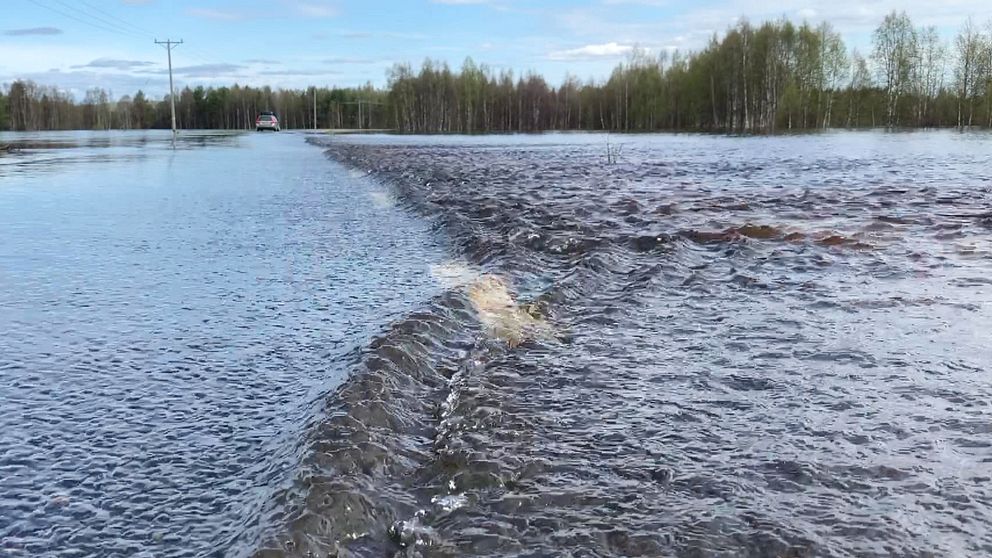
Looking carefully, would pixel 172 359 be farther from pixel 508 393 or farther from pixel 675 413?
pixel 675 413

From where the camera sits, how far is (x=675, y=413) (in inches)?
191

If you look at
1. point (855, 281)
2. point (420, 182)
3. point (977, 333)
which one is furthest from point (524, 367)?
point (420, 182)

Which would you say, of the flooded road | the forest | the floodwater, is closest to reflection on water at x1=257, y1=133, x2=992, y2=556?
the floodwater

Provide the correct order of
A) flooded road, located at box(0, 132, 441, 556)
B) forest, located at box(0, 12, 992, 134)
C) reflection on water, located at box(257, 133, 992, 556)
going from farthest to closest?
forest, located at box(0, 12, 992, 134) → flooded road, located at box(0, 132, 441, 556) → reflection on water, located at box(257, 133, 992, 556)

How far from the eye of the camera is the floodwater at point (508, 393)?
11.7 feet

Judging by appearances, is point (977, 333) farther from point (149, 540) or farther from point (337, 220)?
point (337, 220)

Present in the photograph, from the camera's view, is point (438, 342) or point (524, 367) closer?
point (524, 367)

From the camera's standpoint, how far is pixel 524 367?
5969mm

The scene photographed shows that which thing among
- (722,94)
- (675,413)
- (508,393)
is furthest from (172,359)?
(722,94)

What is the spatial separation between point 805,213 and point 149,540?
13604mm

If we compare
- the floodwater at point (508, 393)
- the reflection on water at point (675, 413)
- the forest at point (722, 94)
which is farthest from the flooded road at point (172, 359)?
the forest at point (722, 94)

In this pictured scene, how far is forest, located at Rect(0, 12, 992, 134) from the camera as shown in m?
82.6

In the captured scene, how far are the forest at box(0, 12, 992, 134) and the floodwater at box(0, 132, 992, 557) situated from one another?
7736 cm

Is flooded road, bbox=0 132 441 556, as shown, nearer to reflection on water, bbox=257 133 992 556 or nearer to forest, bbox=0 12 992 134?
reflection on water, bbox=257 133 992 556
